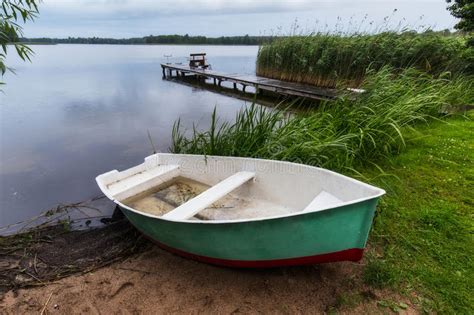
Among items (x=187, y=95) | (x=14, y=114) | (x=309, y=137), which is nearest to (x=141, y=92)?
(x=187, y=95)

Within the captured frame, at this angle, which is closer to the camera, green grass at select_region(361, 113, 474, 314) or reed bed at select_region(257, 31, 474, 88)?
green grass at select_region(361, 113, 474, 314)

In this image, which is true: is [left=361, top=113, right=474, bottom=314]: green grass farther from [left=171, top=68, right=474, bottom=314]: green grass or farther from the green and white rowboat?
the green and white rowboat

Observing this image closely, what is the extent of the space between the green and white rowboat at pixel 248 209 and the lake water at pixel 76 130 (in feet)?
5.92

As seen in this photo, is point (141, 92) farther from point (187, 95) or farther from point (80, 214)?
point (80, 214)

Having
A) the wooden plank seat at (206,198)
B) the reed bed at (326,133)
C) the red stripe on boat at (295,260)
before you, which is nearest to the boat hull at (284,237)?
the red stripe on boat at (295,260)

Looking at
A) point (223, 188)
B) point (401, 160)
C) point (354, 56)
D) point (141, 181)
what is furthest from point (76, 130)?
point (354, 56)

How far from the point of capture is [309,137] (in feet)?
11.6

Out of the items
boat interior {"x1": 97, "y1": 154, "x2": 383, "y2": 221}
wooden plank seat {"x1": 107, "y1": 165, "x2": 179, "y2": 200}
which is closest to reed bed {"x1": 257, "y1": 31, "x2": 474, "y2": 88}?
boat interior {"x1": 97, "y1": 154, "x2": 383, "y2": 221}

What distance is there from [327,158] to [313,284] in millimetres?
1409

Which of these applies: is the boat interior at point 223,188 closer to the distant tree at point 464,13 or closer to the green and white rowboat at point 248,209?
the green and white rowboat at point 248,209

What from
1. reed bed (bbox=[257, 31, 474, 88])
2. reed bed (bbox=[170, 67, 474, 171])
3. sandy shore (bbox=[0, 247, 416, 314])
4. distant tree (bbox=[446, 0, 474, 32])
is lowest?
sandy shore (bbox=[0, 247, 416, 314])

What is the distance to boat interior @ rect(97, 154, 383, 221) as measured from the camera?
2312 millimetres

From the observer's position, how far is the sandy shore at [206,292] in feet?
6.59

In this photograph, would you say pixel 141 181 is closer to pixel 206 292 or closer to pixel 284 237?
pixel 206 292
